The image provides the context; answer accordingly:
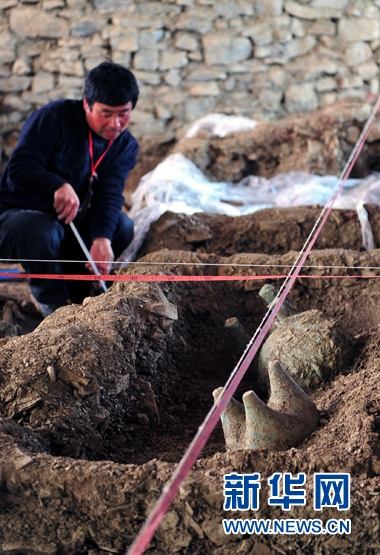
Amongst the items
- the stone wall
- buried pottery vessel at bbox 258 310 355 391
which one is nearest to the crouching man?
buried pottery vessel at bbox 258 310 355 391

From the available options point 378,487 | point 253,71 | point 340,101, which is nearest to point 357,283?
point 378,487

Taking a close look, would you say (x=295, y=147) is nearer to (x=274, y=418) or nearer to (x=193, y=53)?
(x=193, y=53)

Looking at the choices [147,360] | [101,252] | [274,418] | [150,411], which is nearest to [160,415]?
[150,411]

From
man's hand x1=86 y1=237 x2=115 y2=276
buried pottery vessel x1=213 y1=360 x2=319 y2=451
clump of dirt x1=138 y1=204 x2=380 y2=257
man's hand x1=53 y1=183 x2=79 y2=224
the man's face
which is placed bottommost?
clump of dirt x1=138 y1=204 x2=380 y2=257

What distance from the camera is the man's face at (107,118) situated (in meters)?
3.56

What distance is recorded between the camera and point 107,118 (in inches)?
142

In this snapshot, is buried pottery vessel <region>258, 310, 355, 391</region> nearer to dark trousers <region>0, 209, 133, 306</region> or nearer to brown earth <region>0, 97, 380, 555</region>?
brown earth <region>0, 97, 380, 555</region>

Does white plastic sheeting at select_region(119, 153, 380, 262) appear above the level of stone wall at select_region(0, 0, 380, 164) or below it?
below

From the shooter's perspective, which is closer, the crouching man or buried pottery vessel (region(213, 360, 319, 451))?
buried pottery vessel (region(213, 360, 319, 451))

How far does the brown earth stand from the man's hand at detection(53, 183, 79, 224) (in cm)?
61

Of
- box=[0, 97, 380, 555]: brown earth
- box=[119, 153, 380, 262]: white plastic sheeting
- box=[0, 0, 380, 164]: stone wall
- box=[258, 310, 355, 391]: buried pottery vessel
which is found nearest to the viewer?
box=[0, 97, 380, 555]: brown earth

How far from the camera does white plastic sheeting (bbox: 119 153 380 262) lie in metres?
4.87

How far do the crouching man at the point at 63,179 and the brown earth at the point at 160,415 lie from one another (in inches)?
29.0

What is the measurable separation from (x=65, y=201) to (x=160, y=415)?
1798mm
